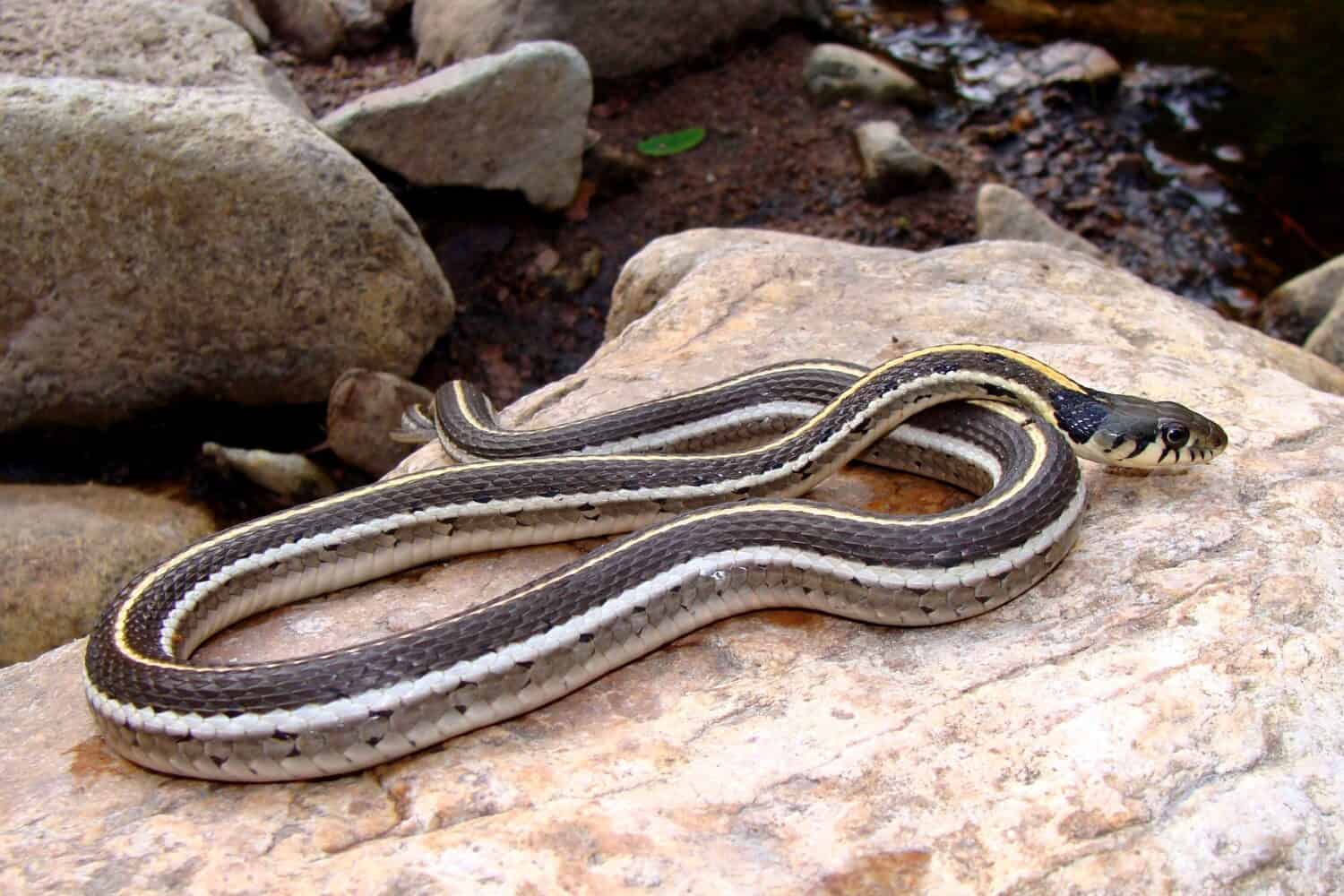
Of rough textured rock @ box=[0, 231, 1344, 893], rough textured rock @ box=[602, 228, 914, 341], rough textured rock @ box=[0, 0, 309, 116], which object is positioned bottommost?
rough textured rock @ box=[602, 228, 914, 341]

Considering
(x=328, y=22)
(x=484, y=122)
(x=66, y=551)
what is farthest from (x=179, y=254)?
(x=328, y=22)

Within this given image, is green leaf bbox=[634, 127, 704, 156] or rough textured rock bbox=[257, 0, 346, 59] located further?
rough textured rock bbox=[257, 0, 346, 59]

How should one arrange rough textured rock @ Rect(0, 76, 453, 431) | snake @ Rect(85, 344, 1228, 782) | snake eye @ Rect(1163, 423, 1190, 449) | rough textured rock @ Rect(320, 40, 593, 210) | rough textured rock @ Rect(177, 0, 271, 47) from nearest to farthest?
snake @ Rect(85, 344, 1228, 782) < snake eye @ Rect(1163, 423, 1190, 449) < rough textured rock @ Rect(0, 76, 453, 431) < rough textured rock @ Rect(320, 40, 593, 210) < rough textured rock @ Rect(177, 0, 271, 47)

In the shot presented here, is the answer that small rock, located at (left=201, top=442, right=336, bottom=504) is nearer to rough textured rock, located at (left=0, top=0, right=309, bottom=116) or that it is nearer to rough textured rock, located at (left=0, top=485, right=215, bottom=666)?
rough textured rock, located at (left=0, top=485, right=215, bottom=666)

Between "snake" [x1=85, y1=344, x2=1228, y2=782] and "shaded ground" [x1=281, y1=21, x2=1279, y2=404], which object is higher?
"snake" [x1=85, y1=344, x2=1228, y2=782]

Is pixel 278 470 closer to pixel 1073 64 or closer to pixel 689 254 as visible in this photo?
pixel 689 254

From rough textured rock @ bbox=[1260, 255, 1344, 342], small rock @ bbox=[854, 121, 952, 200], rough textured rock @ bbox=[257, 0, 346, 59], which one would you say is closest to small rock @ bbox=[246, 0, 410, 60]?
rough textured rock @ bbox=[257, 0, 346, 59]

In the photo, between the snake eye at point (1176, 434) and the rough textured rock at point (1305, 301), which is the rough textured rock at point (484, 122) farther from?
the snake eye at point (1176, 434)
